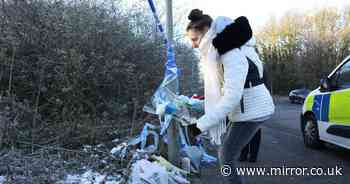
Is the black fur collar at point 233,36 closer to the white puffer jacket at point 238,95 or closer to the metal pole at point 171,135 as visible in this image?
the white puffer jacket at point 238,95

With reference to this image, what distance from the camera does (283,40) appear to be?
39312mm

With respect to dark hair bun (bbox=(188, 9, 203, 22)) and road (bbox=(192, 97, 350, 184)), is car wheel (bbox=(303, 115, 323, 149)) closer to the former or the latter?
road (bbox=(192, 97, 350, 184))

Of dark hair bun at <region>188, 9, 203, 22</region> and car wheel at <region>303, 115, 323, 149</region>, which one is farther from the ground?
dark hair bun at <region>188, 9, 203, 22</region>

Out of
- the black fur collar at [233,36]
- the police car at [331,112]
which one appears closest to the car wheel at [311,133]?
the police car at [331,112]

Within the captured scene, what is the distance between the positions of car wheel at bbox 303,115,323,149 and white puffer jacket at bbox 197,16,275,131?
387cm

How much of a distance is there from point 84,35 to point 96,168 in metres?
2.55

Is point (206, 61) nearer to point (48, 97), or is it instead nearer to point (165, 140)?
point (165, 140)

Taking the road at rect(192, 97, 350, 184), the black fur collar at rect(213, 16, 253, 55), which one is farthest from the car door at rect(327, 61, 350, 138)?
the black fur collar at rect(213, 16, 253, 55)

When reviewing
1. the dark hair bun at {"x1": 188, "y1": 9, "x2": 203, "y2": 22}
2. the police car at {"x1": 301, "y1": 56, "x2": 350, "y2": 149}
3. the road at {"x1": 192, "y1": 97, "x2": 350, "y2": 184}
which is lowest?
the road at {"x1": 192, "y1": 97, "x2": 350, "y2": 184}

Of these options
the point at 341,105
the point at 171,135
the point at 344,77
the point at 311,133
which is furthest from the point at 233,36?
the point at 311,133

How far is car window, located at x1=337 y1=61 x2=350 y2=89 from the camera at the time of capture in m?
5.26

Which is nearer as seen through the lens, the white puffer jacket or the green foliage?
the white puffer jacket

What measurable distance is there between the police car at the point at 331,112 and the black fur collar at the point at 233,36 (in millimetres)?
2969

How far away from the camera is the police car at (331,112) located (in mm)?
5109
